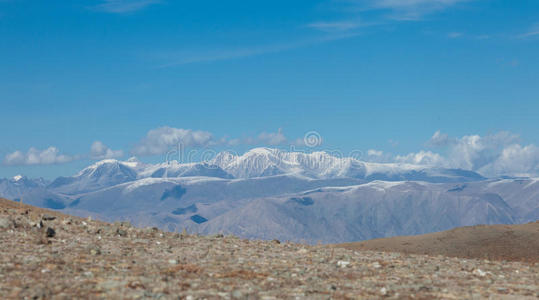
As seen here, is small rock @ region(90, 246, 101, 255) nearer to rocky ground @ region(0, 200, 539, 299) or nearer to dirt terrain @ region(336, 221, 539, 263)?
rocky ground @ region(0, 200, 539, 299)

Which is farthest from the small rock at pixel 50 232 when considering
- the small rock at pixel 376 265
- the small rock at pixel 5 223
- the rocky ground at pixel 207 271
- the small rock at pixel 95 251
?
the small rock at pixel 376 265

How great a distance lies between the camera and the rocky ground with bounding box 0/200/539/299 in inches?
719

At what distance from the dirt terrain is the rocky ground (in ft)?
96.1

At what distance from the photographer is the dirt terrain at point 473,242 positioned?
58375 mm

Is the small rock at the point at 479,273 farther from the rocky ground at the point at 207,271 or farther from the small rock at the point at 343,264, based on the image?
the small rock at the point at 343,264

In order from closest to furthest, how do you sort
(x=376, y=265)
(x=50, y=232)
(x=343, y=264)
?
(x=343, y=264)
(x=376, y=265)
(x=50, y=232)

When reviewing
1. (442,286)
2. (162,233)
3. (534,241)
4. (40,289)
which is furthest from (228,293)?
(534,241)

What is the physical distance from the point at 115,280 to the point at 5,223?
45.3ft

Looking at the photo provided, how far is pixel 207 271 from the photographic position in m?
21.7

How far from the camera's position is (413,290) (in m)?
19.8

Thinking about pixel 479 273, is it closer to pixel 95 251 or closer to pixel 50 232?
pixel 95 251

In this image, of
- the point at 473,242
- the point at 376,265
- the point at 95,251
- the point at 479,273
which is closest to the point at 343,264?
the point at 376,265

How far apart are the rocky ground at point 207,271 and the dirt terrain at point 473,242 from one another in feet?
96.1

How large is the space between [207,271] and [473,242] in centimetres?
4967
